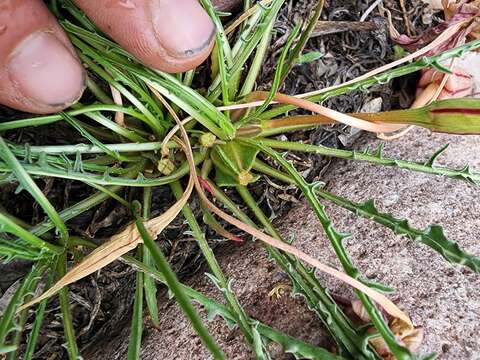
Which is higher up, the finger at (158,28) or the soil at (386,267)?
the finger at (158,28)

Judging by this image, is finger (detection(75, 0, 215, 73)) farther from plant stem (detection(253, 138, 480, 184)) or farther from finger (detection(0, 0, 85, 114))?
plant stem (detection(253, 138, 480, 184))

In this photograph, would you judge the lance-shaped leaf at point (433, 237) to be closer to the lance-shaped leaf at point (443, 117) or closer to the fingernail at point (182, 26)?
the lance-shaped leaf at point (443, 117)

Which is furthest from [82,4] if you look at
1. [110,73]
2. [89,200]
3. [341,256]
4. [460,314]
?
[460,314]

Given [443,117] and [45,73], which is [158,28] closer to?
[45,73]

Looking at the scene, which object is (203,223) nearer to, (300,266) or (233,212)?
(233,212)

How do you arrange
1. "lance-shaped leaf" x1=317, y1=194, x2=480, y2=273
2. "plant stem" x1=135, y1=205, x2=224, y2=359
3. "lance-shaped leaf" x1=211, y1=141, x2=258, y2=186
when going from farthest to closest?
"lance-shaped leaf" x1=211, y1=141, x2=258, y2=186 < "lance-shaped leaf" x1=317, y1=194, x2=480, y2=273 < "plant stem" x1=135, y1=205, x2=224, y2=359

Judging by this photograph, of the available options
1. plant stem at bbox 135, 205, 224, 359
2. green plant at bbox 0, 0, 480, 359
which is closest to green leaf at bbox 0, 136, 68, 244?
green plant at bbox 0, 0, 480, 359

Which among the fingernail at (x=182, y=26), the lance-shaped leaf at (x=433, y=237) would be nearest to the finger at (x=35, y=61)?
the fingernail at (x=182, y=26)

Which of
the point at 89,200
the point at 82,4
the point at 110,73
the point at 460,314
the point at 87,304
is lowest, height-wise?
the point at 460,314
